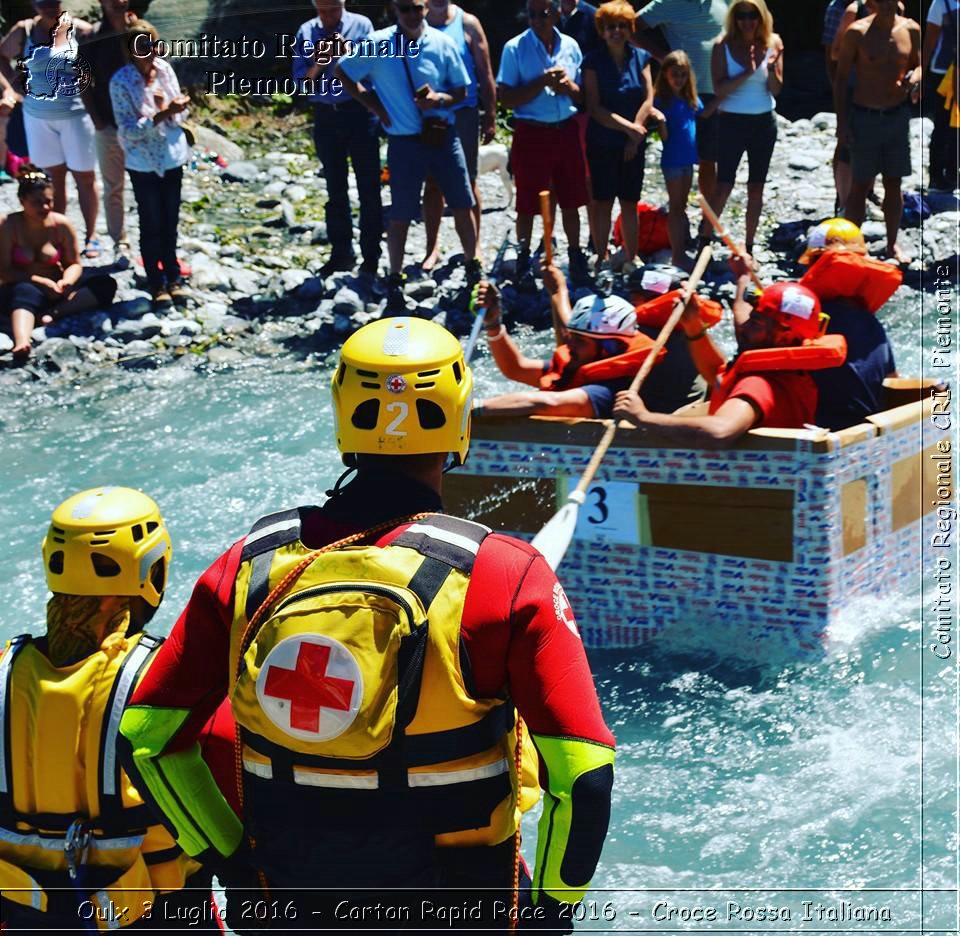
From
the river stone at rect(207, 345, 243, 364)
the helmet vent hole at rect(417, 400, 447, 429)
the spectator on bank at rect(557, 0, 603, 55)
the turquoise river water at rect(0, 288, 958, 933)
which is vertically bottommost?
the turquoise river water at rect(0, 288, 958, 933)

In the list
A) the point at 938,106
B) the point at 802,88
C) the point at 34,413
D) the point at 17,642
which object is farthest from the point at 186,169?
the point at 17,642

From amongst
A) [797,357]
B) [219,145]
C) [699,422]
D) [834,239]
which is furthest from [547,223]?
[219,145]

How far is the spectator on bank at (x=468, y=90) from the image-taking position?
1000 cm

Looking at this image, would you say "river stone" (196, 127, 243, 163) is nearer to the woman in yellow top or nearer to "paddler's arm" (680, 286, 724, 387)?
"paddler's arm" (680, 286, 724, 387)

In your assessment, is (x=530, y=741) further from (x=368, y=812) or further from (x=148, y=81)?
(x=148, y=81)

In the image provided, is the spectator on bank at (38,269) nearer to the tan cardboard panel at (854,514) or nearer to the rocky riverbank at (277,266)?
the rocky riverbank at (277,266)

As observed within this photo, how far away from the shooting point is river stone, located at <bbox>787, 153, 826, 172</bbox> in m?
13.1

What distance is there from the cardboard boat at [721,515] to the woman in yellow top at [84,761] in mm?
2894

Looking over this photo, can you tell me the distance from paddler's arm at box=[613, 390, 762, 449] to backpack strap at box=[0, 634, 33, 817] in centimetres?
316

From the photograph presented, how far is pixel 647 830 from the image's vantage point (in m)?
4.84

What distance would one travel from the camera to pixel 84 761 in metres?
2.84

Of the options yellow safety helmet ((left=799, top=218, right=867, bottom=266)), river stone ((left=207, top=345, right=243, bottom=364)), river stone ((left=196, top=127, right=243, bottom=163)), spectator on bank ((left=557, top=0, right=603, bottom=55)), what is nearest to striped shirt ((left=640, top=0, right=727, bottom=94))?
spectator on bank ((left=557, top=0, right=603, bottom=55))

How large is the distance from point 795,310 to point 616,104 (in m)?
4.73

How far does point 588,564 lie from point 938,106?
27.8 ft
